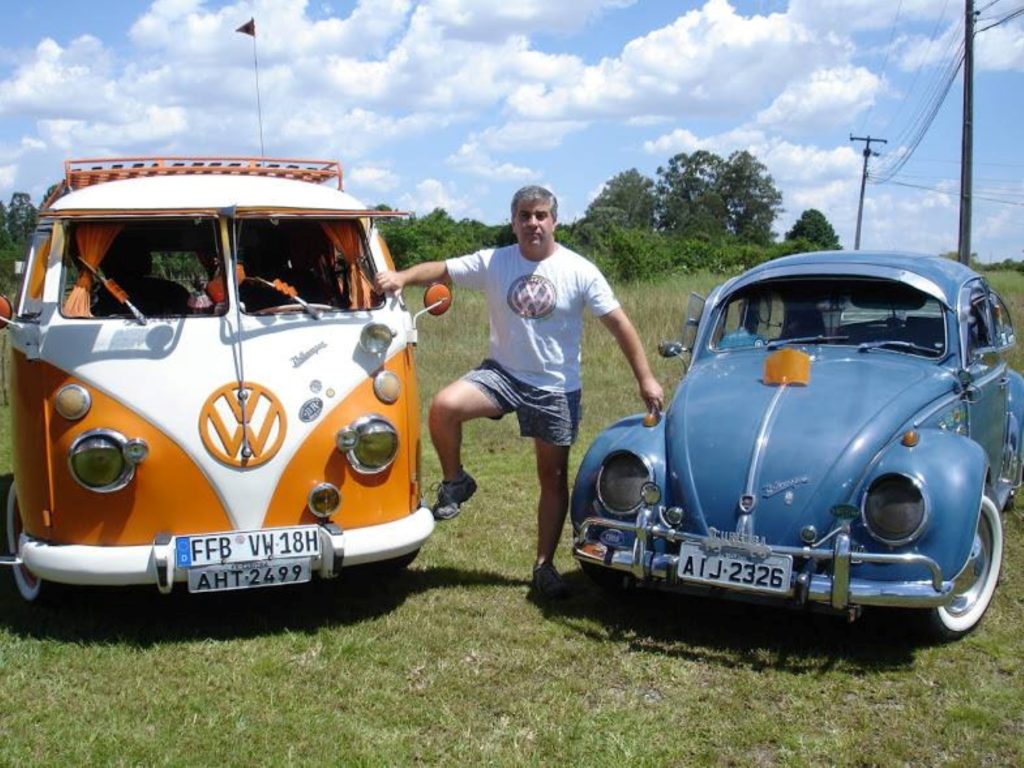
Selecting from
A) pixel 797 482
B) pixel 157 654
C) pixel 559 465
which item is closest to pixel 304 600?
pixel 157 654

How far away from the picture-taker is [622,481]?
505cm

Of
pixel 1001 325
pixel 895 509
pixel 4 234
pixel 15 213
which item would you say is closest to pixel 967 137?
pixel 1001 325

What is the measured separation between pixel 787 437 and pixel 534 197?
65.1 inches

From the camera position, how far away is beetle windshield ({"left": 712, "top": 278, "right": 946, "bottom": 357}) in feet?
19.1

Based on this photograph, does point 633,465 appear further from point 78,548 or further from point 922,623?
point 78,548

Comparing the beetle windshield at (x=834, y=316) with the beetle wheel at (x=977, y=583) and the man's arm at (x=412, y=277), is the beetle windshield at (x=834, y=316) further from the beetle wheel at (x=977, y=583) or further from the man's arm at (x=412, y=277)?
the man's arm at (x=412, y=277)

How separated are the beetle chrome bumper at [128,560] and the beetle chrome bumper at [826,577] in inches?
48.8

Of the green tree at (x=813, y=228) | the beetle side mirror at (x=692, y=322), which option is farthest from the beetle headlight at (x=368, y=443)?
the green tree at (x=813, y=228)

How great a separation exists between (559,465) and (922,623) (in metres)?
1.86

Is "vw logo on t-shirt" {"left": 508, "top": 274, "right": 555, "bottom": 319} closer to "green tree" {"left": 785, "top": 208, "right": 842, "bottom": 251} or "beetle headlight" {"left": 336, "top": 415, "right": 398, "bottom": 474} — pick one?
"beetle headlight" {"left": 336, "top": 415, "right": 398, "bottom": 474}

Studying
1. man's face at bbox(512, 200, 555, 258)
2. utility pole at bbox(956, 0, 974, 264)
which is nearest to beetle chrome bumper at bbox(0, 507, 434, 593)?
man's face at bbox(512, 200, 555, 258)

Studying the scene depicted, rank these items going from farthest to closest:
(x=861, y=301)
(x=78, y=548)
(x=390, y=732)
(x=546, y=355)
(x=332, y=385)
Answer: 1. (x=861, y=301)
2. (x=546, y=355)
3. (x=332, y=385)
4. (x=78, y=548)
5. (x=390, y=732)

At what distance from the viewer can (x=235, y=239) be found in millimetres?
5227

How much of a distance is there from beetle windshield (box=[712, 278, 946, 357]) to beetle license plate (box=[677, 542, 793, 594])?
1.78 m
